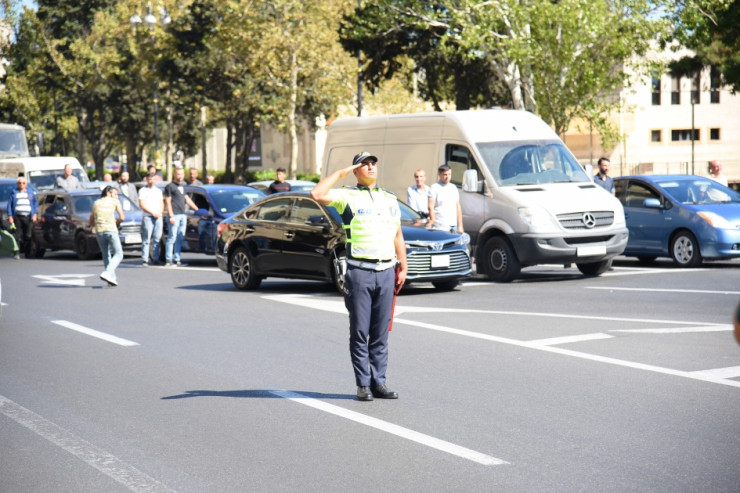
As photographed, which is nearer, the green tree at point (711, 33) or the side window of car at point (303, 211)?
the side window of car at point (303, 211)

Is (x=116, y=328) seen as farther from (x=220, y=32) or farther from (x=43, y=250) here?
(x=220, y=32)

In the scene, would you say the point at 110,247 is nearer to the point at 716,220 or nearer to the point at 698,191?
the point at 716,220

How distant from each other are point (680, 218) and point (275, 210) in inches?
258

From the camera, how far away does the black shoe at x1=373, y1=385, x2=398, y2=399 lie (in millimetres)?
8141

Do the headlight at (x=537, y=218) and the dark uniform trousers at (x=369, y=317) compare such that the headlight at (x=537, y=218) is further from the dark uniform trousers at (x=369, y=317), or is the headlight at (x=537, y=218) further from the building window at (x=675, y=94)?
the building window at (x=675, y=94)

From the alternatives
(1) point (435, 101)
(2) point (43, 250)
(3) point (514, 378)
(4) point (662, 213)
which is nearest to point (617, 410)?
(3) point (514, 378)

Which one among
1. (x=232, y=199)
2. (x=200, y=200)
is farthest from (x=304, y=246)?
(x=200, y=200)

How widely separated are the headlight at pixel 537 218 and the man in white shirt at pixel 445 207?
3.10 ft

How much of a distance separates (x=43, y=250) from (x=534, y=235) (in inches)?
595

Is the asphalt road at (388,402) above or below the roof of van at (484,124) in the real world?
below

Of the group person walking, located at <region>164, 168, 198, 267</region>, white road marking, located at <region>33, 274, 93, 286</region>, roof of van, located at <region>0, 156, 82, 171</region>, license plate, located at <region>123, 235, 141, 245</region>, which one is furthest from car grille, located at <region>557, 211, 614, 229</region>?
roof of van, located at <region>0, 156, 82, 171</region>

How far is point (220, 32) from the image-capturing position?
165 ft

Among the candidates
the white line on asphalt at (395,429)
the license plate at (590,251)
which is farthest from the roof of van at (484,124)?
the white line on asphalt at (395,429)

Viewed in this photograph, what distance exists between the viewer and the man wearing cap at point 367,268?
8086 millimetres
